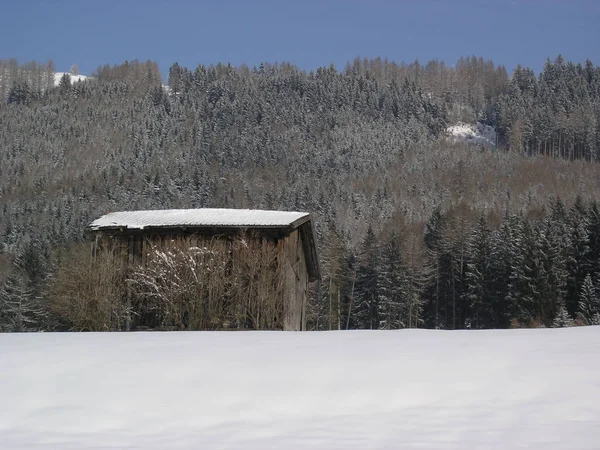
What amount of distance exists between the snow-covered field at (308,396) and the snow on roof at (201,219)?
13.8 m

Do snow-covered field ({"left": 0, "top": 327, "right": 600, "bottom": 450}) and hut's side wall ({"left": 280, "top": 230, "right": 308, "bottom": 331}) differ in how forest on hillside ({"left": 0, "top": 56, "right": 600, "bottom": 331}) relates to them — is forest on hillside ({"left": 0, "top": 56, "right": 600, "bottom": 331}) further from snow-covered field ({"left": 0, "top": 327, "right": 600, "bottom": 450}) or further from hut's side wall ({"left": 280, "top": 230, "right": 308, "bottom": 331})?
snow-covered field ({"left": 0, "top": 327, "right": 600, "bottom": 450})

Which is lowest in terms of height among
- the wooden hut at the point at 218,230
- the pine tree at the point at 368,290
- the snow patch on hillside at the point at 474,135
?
the pine tree at the point at 368,290

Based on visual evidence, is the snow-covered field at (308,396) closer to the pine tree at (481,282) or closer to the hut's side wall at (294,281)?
the hut's side wall at (294,281)

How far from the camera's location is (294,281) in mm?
24453

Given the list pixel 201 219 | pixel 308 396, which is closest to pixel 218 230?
pixel 201 219

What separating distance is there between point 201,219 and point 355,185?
11866 cm

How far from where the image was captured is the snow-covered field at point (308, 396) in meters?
5.87

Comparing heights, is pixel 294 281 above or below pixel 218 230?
below

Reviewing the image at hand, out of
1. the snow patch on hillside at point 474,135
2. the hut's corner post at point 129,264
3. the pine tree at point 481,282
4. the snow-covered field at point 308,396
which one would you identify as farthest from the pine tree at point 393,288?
the snow patch on hillside at point 474,135

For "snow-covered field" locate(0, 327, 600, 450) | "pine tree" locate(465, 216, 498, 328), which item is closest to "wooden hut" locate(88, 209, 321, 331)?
"snow-covered field" locate(0, 327, 600, 450)

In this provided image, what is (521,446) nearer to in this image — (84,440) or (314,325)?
(84,440)

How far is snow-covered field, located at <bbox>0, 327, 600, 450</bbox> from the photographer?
231 inches

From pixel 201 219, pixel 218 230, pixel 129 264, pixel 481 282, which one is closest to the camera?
pixel 218 230

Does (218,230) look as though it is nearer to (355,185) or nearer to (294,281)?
(294,281)
